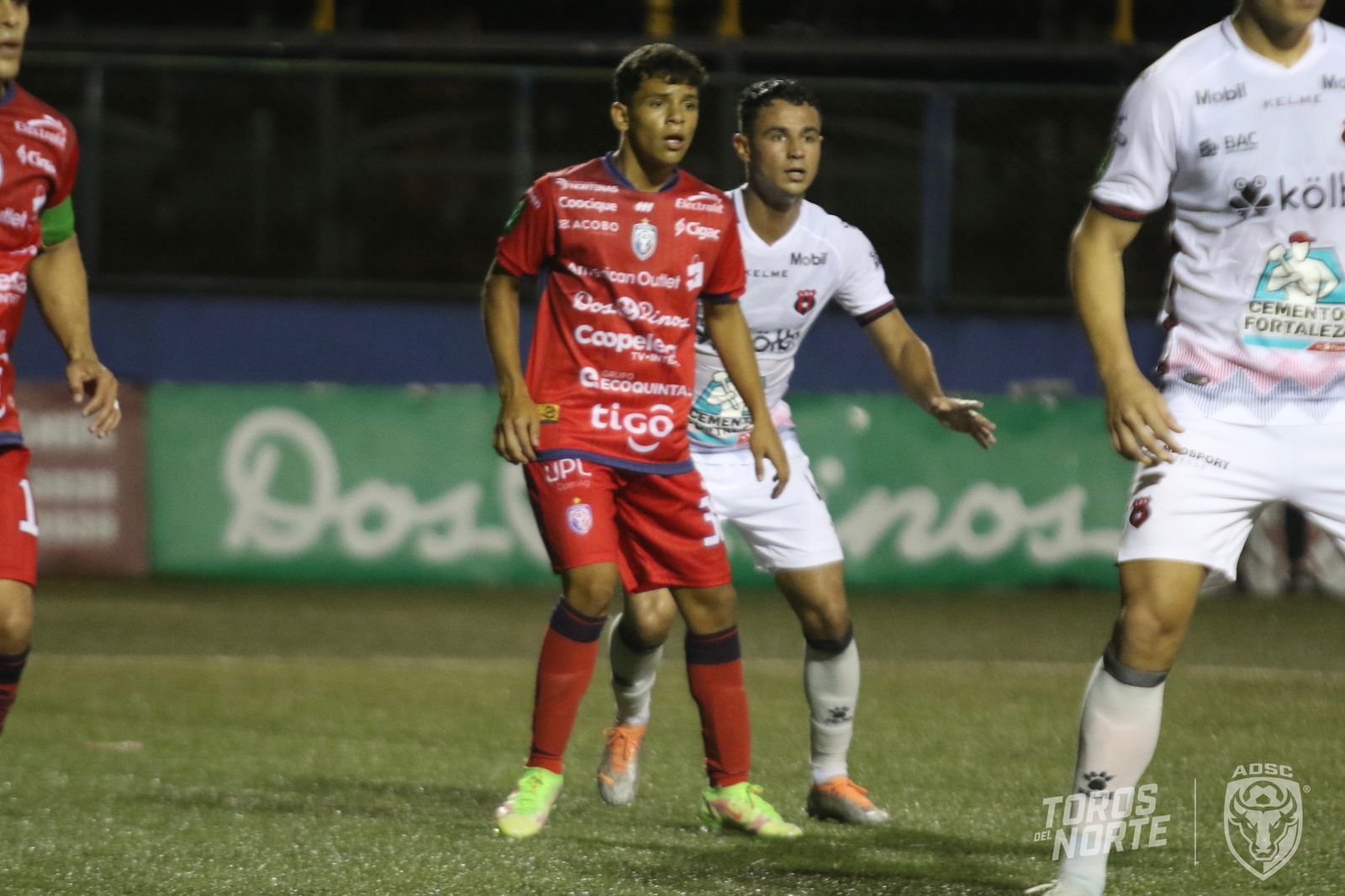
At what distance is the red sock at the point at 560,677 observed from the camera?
5371 mm

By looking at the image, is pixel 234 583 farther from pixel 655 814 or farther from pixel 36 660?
pixel 655 814

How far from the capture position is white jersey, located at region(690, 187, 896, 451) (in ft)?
19.8

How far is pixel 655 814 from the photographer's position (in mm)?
5730

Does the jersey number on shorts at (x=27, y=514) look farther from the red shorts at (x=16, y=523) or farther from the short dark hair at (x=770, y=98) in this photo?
the short dark hair at (x=770, y=98)

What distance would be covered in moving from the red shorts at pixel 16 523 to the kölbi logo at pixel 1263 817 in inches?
117

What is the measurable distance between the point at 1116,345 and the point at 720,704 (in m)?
1.81

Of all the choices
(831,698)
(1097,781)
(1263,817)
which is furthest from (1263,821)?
(1097,781)

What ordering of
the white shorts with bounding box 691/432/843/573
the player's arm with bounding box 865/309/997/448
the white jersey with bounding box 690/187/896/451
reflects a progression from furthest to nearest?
1. the white jersey with bounding box 690/187/896/451
2. the white shorts with bounding box 691/432/843/573
3. the player's arm with bounding box 865/309/997/448

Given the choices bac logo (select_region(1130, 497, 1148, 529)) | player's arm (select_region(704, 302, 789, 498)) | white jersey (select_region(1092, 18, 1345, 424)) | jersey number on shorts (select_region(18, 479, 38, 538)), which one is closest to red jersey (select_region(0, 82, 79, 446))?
jersey number on shorts (select_region(18, 479, 38, 538))

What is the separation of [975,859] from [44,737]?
3611mm

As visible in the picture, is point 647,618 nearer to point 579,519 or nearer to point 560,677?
point 560,677

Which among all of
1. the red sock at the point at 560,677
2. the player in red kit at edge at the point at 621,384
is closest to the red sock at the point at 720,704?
the player in red kit at edge at the point at 621,384

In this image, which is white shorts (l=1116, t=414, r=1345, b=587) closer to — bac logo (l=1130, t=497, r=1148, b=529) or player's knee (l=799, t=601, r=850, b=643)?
bac logo (l=1130, t=497, r=1148, b=529)

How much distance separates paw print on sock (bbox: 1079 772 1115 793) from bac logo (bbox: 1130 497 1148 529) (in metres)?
0.53
